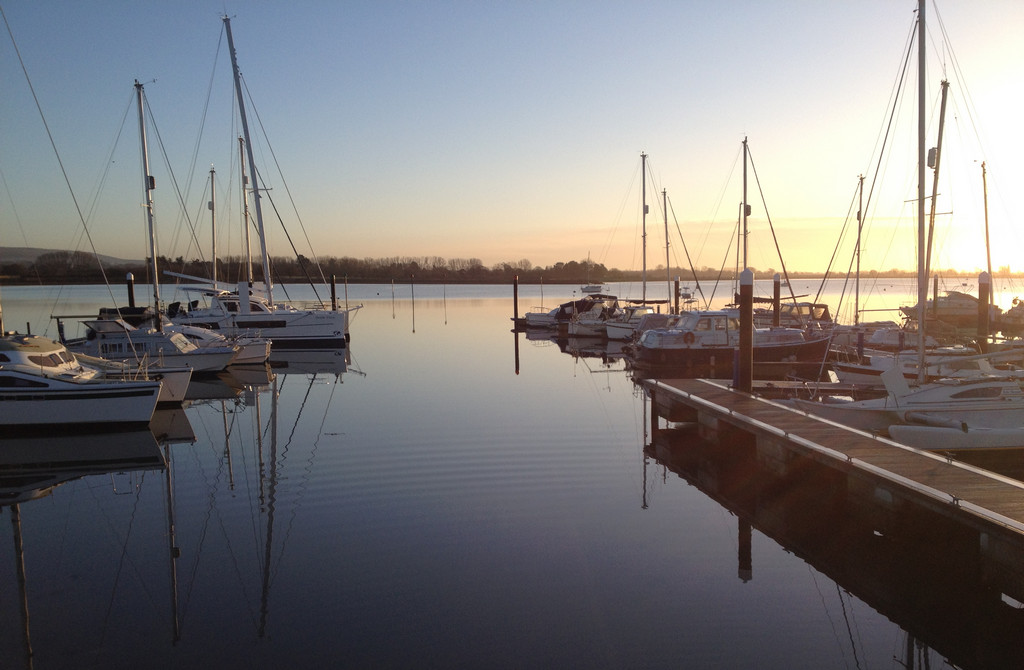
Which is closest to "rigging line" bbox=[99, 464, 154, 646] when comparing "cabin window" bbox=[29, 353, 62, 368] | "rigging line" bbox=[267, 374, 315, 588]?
"rigging line" bbox=[267, 374, 315, 588]

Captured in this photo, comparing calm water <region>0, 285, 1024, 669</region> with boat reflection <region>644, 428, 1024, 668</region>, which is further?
boat reflection <region>644, 428, 1024, 668</region>

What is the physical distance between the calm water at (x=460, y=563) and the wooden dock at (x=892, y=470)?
48 centimetres

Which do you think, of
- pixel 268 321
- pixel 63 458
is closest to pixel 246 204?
pixel 268 321

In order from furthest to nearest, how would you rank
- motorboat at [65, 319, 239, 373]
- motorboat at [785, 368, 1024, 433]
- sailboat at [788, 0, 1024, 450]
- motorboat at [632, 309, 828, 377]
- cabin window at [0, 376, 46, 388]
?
motorboat at [632, 309, 828, 377] < motorboat at [65, 319, 239, 373] < cabin window at [0, 376, 46, 388] < motorboat at [785, 368, 1024, 433] < sailboat at [788, 0, 1024, 450]

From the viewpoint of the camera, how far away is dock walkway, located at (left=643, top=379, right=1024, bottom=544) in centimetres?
784

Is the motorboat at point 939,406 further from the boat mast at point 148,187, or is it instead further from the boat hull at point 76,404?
the boat mast at point 148,187

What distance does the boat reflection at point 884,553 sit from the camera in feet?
23.0

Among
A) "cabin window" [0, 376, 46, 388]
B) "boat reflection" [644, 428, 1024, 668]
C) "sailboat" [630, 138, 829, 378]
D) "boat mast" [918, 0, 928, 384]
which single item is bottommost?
"boat reflection" [644, 428, 1024, 668]

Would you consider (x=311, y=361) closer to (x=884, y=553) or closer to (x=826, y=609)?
(x=884, y=553)

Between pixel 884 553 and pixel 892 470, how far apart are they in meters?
1.08

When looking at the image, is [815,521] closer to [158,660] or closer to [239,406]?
[158,660]

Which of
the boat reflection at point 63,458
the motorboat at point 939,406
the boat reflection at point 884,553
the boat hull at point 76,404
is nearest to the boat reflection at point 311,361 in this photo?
the boat hull at point 76,404

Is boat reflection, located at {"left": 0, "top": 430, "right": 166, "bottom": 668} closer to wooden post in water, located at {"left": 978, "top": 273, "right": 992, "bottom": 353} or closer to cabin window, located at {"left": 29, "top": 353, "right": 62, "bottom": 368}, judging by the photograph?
cabin window, located at {"left": 29, "top": 353, "right": 62, "bottom": 368}

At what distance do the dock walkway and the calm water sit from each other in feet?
2.49
